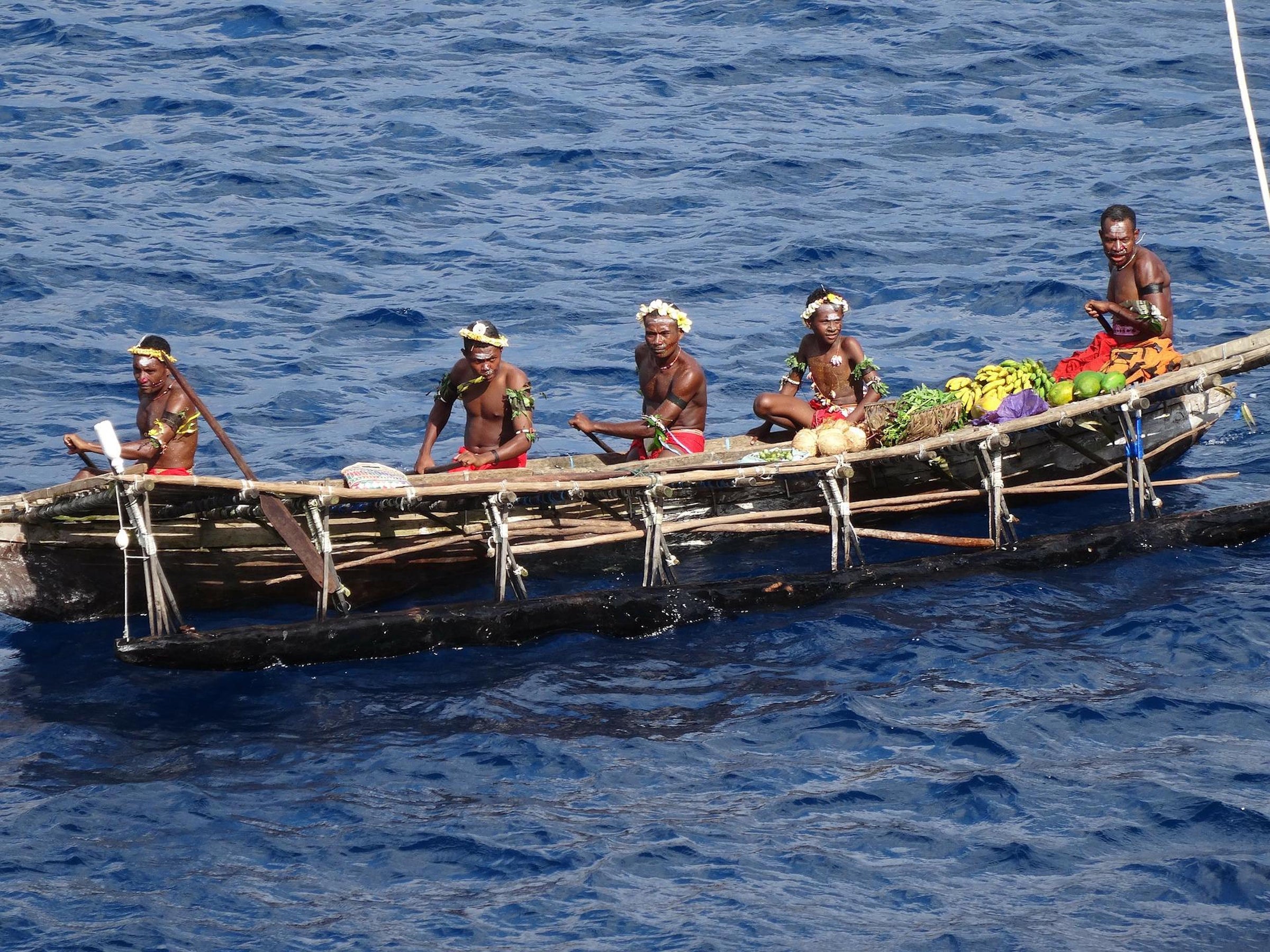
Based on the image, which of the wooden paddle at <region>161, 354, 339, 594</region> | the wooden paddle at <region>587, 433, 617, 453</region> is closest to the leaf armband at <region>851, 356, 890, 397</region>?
the wooden paddle at <region>587, 433, 617, 453</region>

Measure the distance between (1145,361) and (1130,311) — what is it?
0.45 m

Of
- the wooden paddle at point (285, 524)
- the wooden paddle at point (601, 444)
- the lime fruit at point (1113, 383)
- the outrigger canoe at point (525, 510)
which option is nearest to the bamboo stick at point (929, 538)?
the outrigger canoe at point (525, 510)

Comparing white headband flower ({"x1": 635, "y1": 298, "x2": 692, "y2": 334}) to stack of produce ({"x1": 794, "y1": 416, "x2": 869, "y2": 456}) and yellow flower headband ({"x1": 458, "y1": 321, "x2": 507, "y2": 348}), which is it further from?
stack of produce ({"x1": 794, "y1": 416, "x2": 869, "y2": 456})

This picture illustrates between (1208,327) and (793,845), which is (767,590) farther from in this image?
(1208,327)

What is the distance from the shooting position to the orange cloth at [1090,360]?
13.7 metres

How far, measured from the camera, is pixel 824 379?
13.8 m

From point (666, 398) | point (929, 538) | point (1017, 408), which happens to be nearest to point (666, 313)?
point (666, 398)

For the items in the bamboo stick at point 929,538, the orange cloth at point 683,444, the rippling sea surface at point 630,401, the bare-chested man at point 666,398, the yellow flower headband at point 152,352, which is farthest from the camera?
the orange cloth at point 683,444

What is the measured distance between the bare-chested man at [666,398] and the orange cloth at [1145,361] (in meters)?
3.50

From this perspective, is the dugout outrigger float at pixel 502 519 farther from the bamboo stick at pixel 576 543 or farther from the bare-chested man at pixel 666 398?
the bare-chested man at pixel 666 398

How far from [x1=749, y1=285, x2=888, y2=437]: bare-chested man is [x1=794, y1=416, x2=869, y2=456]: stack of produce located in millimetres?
369

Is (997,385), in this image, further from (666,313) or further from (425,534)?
(425,534)

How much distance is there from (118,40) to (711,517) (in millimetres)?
18127

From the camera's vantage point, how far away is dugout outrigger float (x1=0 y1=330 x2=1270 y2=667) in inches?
432
